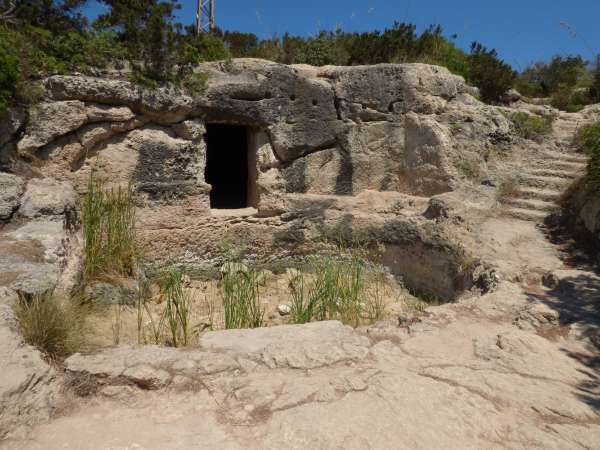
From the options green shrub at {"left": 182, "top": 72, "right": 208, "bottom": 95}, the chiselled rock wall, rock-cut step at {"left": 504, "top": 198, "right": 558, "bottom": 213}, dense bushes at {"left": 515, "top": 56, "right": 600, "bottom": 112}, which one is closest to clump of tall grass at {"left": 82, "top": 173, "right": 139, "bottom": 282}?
the chiselled rock wall

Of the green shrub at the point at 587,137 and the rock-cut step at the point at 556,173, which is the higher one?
the green shrub at the point at 587,137

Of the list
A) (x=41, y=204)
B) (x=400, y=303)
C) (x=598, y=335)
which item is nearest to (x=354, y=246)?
(x=400, y=303)

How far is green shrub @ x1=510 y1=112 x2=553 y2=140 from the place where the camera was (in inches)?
258

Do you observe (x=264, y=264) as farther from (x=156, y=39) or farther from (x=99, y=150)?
(x=156, y=39)

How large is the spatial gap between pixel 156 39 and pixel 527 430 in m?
5.40

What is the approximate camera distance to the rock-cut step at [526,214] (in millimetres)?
5277

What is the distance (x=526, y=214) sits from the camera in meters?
5.34

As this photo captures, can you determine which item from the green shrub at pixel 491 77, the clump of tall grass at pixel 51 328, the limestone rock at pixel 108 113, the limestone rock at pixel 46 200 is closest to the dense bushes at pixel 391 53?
the green shrub at pixel 491 77

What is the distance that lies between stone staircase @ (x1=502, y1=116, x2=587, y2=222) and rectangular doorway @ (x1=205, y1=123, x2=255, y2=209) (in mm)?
4766

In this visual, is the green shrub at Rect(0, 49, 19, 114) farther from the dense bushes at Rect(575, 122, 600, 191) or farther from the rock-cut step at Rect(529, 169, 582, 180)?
the rock-cut step at Rect(529, 169, 582, 180)

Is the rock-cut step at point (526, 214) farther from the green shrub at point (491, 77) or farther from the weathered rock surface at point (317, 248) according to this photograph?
the green shrub at point (491, 77)

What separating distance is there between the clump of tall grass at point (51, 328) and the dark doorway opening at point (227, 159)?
19.3 feet

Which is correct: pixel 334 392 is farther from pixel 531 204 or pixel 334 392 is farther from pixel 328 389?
pixel 531 204

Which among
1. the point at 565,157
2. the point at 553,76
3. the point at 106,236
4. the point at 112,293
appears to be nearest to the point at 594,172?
the point at 565,157
